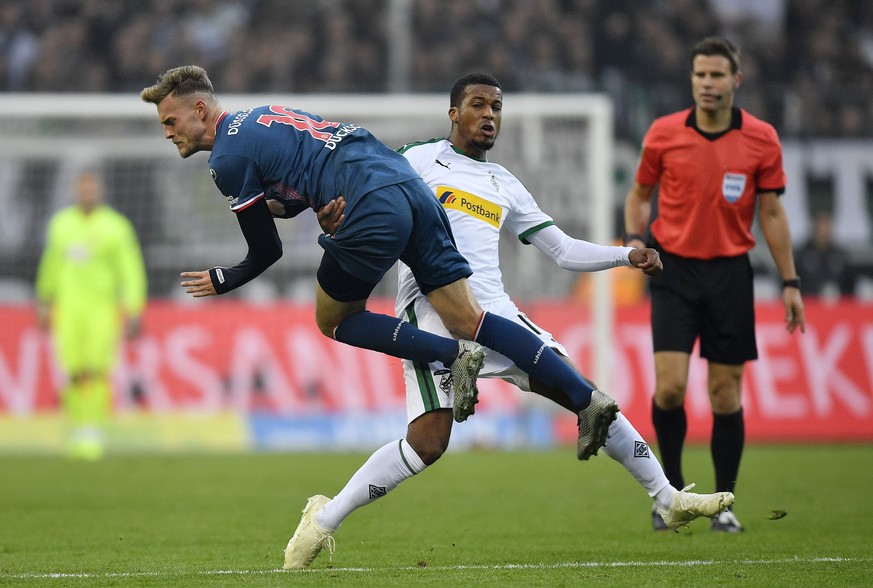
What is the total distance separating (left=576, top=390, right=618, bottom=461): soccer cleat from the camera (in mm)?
5402

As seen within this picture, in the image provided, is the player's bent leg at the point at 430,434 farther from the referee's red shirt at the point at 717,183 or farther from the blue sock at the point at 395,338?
the referee's red shirt at the point at 717,183

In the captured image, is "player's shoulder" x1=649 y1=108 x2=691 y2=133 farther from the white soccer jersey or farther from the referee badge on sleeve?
the white soccer jersey

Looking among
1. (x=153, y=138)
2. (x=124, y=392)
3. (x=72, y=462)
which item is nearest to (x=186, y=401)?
(x=124, y=392)

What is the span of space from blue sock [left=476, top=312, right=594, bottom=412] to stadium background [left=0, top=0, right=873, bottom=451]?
783 cm

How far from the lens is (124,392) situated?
13859mm

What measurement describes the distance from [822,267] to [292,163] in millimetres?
11398

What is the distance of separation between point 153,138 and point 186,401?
3239 millimetres

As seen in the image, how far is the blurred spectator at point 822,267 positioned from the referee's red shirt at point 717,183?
28.6 feet

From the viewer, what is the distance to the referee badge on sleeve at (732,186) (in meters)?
7.08

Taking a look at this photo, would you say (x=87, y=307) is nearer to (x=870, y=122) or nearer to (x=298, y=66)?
(x=298, y=66)

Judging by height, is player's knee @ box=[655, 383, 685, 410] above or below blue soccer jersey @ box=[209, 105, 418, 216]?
below

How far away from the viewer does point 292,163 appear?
18.0ft

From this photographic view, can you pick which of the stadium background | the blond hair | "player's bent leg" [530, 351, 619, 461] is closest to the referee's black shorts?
"player's bent leg" [530, 351, 619, 461]

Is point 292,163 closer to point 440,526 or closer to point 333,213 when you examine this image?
point 333,213
